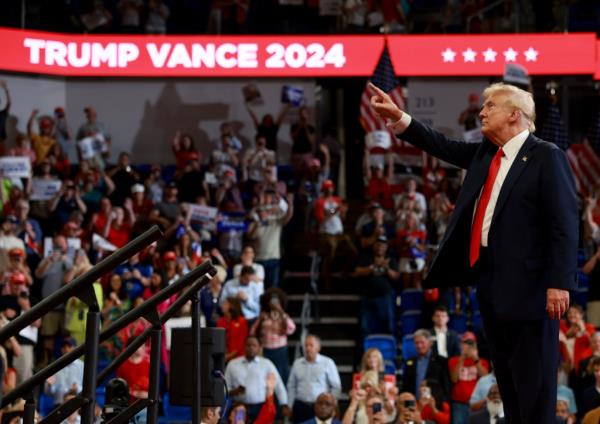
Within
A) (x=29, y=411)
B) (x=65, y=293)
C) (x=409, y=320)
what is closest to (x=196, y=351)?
(x=29, y=411)

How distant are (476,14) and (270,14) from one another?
342 cm

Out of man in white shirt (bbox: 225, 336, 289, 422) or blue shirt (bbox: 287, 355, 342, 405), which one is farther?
blue shirt (bbox: 287, 355, 342, 405)

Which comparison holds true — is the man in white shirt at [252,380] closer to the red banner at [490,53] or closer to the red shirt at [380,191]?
the red shirt at [380,191]

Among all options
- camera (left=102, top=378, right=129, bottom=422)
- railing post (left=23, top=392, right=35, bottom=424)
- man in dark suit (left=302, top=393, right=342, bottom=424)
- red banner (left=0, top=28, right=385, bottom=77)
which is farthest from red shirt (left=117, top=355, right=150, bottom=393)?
railing post (left=23, top=392, right=35, bottom=424)

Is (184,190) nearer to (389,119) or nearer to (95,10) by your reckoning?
(95,10)

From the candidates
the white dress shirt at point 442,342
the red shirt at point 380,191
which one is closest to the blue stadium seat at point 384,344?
the white dress shirt at point 442,342

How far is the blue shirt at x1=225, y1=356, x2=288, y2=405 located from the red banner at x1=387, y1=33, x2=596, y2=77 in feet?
23.8

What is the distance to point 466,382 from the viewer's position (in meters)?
12.8

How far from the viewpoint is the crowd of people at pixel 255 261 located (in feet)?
41.9

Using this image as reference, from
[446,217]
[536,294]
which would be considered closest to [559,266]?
[536,294]

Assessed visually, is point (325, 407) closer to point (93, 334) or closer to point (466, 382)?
point (466, 382)

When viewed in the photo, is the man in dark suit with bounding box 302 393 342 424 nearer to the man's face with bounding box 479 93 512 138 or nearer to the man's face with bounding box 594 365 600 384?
the man's face with bounding box 594 365 600 384

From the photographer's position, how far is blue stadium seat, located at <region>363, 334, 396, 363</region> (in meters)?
14.5

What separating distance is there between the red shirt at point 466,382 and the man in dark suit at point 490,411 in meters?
0.66
